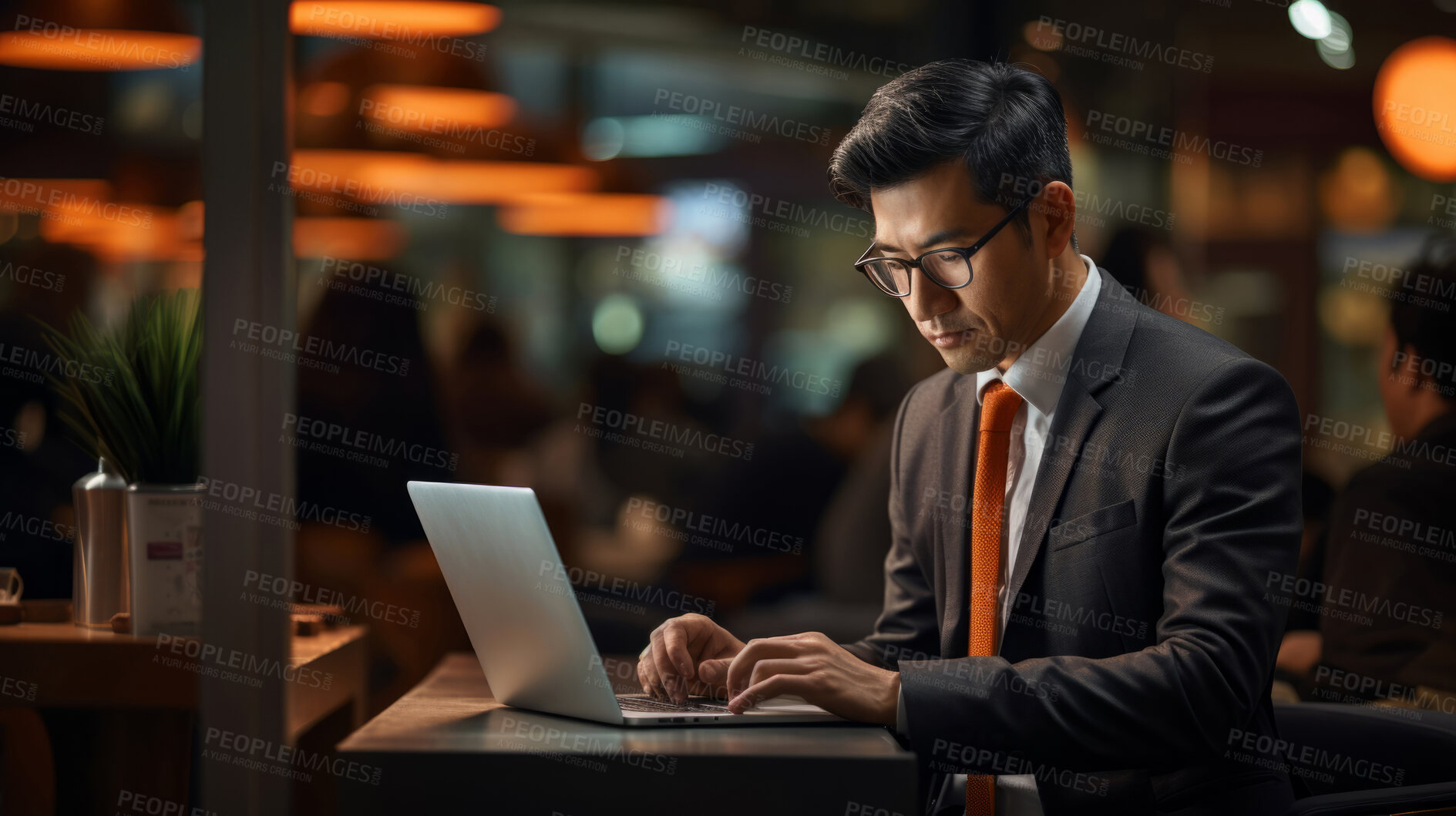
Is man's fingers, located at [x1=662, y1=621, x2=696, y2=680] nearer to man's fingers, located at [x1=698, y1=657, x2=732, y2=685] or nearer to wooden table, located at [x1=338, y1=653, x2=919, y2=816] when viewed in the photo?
man's fingers, located at [x1=698, y1=657, x2=732, y2=685]

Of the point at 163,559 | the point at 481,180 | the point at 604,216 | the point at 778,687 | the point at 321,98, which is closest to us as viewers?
the point at 778,687

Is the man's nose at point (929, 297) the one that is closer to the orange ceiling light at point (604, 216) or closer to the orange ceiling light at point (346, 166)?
the orange ceiling light at point (604, 216)

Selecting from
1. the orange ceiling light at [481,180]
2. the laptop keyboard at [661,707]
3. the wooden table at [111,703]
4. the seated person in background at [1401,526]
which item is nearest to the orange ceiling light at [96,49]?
the wooden table at [111,703]

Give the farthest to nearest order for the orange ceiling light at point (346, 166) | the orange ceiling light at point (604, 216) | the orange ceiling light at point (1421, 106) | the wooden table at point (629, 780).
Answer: the orange ceiling light at point (604, 216)
the orange ceiling light at point (346, 166)
the orange ceiling light at point (1421, 106)
the wooden table at point (629, 780)

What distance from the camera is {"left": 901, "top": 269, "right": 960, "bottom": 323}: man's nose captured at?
1.67 metres

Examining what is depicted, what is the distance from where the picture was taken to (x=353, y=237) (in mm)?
4320

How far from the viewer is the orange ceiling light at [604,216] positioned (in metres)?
4.34

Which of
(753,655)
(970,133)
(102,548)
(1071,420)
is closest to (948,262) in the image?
(970,133)

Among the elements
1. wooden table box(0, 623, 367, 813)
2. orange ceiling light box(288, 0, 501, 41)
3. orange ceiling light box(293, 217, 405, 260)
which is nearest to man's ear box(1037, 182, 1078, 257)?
wooden table box(0, 623, 367, 813)

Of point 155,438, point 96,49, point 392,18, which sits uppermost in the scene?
point 392,18

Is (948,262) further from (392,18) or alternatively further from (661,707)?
(392,18)

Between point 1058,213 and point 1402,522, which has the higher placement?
point 1058,213

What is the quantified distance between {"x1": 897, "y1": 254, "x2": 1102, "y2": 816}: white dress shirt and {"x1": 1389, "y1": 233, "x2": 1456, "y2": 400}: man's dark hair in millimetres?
1277

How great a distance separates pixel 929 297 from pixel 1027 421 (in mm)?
258
